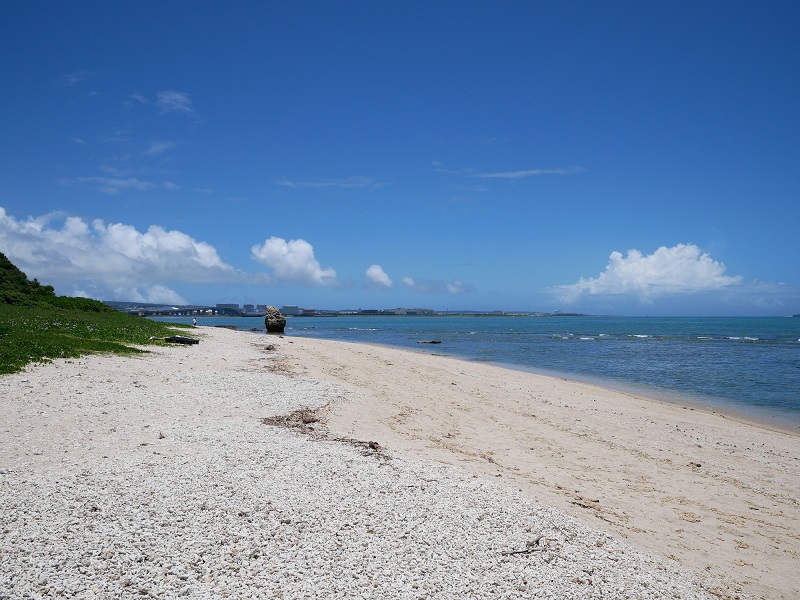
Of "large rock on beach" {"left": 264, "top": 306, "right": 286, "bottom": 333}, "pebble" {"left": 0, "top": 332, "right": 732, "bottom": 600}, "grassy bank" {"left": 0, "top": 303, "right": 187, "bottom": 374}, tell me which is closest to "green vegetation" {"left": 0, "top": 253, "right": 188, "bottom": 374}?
"grassy bank" {"left": 0, "top": 303, "right": 187, "bottom": 374}

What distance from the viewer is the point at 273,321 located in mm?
53969

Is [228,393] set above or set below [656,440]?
above

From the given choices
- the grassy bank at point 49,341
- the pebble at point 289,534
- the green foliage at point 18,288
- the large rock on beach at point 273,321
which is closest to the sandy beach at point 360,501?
the pebble at point 289,534

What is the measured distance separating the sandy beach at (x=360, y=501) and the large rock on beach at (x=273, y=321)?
39.8 metres

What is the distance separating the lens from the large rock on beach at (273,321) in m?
53.9

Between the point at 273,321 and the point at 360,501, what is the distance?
48922 mm

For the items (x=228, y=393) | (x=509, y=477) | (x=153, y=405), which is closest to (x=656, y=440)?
(x=509, y=477)

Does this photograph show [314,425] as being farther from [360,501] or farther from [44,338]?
[44,338]

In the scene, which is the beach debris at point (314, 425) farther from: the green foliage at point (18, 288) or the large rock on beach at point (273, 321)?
the large rock on beach at point (273, 321)

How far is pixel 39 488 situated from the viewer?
257 inches

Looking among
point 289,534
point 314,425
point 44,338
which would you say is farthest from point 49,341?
point 289,534

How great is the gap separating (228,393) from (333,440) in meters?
5.39

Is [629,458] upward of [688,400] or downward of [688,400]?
upward

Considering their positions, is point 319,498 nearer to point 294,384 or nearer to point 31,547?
point 31,547
